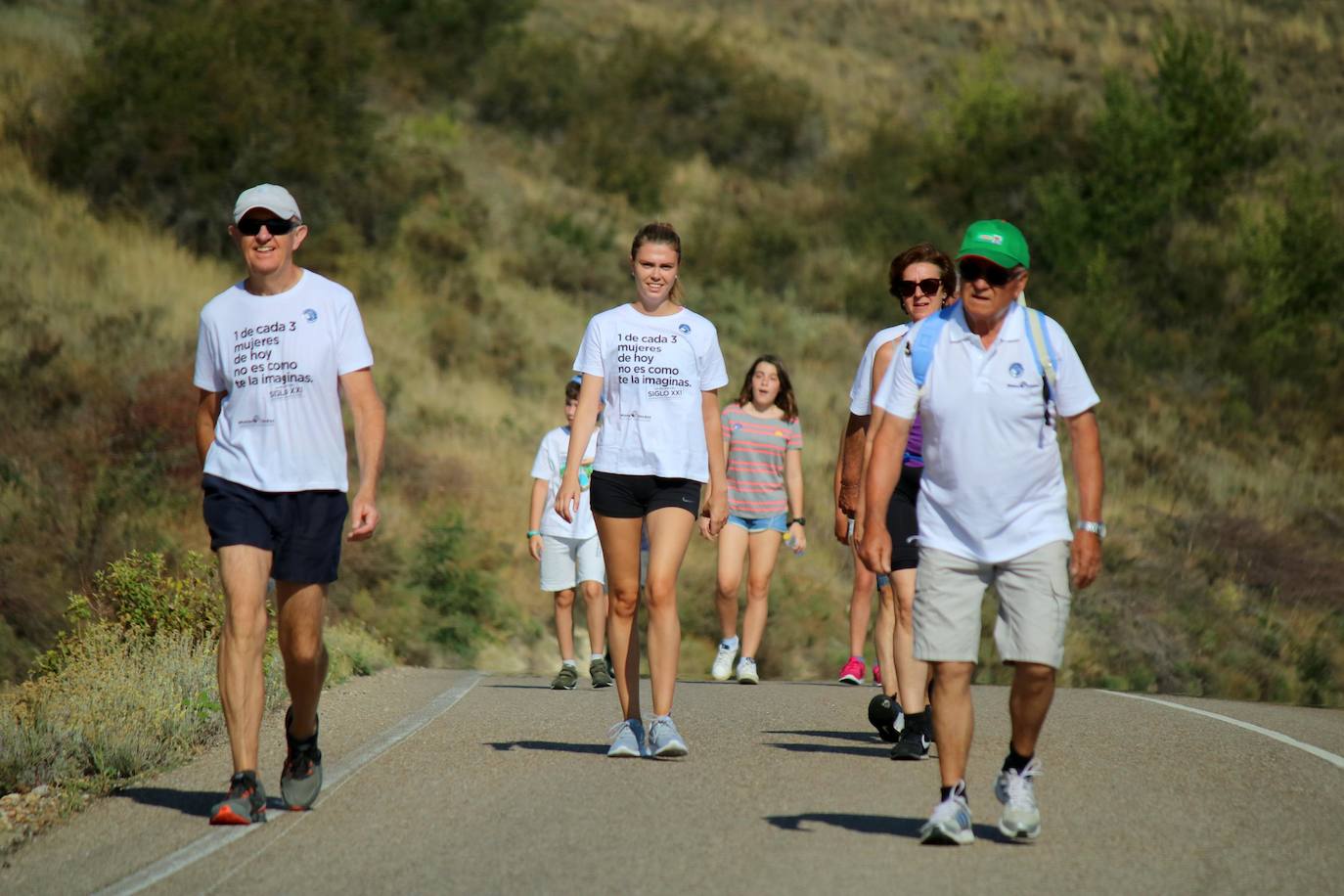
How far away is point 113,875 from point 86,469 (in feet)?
41.9

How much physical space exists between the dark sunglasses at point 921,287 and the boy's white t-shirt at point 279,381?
3.05m

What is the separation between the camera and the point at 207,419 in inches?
281

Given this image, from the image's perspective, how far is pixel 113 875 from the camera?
6.21m

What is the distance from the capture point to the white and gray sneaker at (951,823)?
Answer: 20.7 feet

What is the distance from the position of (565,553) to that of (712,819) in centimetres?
612

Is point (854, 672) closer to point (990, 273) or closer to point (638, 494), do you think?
point (638, 494)

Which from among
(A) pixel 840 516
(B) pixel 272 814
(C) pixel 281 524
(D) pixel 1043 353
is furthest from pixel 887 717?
(C) pixel 281 524

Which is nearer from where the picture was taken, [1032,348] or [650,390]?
[1032,348]

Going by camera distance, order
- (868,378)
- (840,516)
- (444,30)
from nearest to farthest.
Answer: (868,378)
(840,516)
(444,30)

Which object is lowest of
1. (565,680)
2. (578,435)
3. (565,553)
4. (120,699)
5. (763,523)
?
(565,680)

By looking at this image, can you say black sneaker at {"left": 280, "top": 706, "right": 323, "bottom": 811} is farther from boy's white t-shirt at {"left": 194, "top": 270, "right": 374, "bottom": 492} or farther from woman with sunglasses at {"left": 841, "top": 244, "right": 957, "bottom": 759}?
woman with sunglasses at {"left": 841, "top": 244, "right": 957, "bottom": 759}

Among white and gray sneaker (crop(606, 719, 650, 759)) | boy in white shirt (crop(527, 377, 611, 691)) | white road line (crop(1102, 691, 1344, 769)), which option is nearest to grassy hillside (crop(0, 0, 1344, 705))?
boy in white shirt (crop(527, 377, 611, 691))

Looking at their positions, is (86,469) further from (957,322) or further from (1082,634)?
(957,322)

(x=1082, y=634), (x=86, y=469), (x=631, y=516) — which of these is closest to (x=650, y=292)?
(x=631, y=516)
